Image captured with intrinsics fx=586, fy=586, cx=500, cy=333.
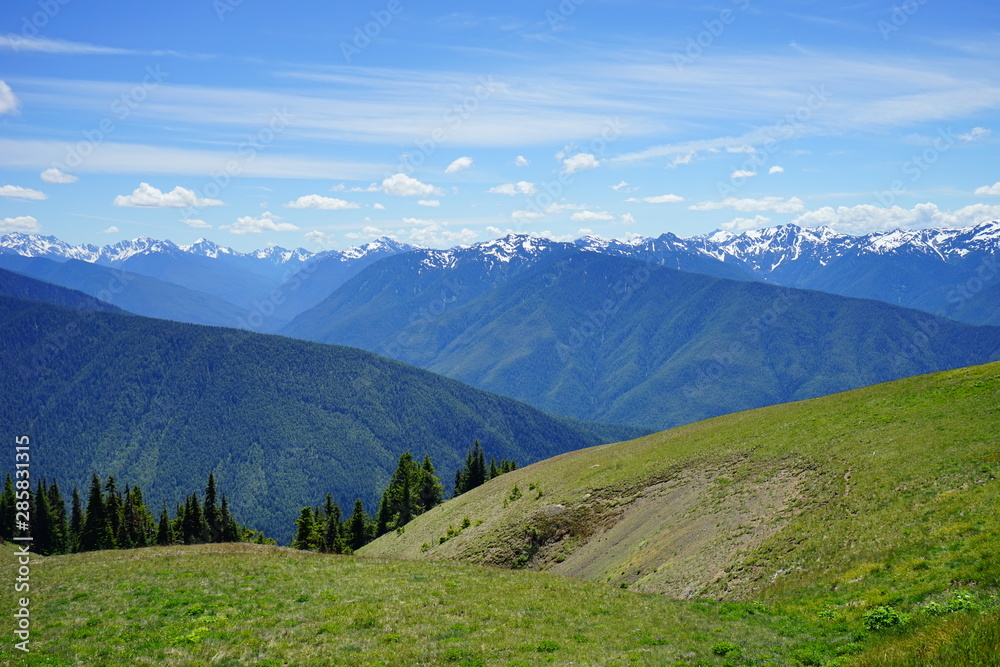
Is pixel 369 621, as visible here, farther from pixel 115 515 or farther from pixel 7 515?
pixel 7 515

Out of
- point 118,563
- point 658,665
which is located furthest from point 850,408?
point 118,563

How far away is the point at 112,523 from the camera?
88312 millimetres

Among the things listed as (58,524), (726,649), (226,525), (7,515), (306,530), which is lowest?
(306,530)

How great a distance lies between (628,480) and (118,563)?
39.4m

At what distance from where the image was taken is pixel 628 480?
5375 centimetres

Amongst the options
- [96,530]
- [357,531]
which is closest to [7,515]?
[96,530]

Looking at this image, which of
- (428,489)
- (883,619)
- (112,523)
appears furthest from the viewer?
(428,489)

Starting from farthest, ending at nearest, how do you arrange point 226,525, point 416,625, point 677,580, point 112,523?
1. point 226,525
2. point 112,523
3. point 677,580
4. point 416,625

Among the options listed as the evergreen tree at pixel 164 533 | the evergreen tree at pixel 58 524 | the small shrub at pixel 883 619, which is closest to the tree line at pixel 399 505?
the evergreen tree at pixel 164 533

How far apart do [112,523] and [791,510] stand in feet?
310

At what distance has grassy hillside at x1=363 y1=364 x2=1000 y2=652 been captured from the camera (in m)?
23.9

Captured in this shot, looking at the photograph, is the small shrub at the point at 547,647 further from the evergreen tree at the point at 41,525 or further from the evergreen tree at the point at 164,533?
the evergreen tree at the point at 41,525

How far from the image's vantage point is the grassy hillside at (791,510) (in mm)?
23859

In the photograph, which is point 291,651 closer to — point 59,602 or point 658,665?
point 658,665
